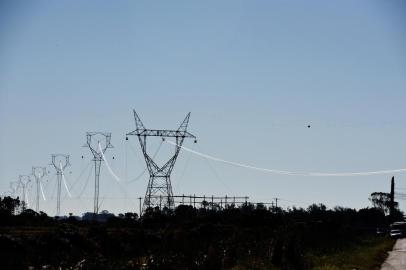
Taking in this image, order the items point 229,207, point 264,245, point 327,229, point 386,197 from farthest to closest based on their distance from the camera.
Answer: point 386,197 < point 229,207 < point 327,229 < point 264,245

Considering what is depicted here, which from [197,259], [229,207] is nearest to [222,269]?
[197,259]

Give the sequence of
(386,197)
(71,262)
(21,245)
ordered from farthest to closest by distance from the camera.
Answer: (386,197) < (21,245) < (71,262)

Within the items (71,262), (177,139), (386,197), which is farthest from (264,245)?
(386,197)

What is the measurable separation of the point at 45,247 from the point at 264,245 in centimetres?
955

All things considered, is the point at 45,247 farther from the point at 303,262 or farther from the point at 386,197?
the point at 386,197

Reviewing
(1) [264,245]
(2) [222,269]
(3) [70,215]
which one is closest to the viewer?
(2) [222,269]

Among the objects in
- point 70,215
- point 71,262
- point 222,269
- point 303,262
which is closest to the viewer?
point 71,262

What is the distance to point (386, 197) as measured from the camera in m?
199

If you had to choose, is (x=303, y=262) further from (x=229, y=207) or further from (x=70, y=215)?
(x=229, y=207)

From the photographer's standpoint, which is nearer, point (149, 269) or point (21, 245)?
point (149, 269)

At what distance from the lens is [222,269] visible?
22031mm

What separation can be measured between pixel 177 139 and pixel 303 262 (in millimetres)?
52516

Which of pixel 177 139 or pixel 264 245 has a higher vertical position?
pixel 177 139

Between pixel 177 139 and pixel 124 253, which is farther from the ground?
pixel 177 139
